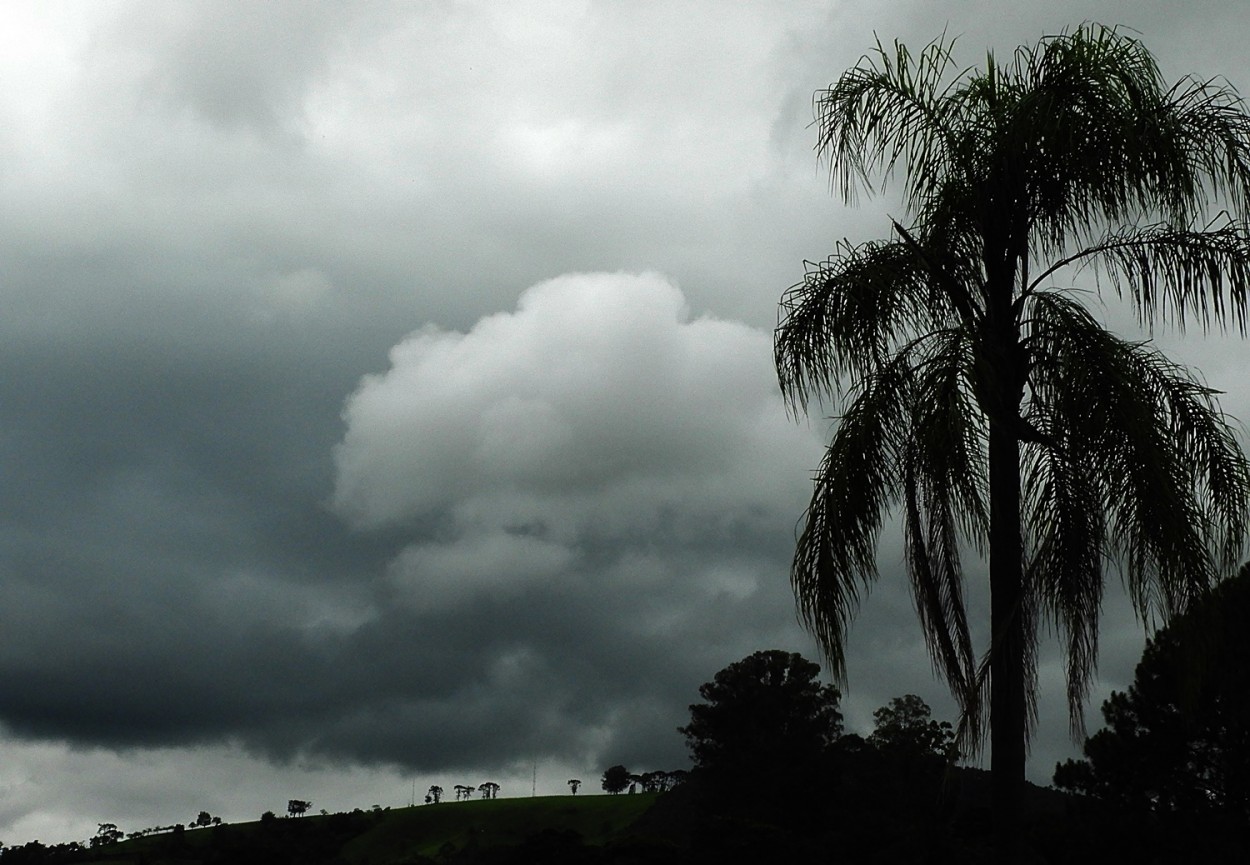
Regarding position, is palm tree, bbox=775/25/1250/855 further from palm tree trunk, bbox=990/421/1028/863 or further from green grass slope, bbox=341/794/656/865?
green grass slope, bbox=341/794/656/865

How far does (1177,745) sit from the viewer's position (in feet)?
92.2

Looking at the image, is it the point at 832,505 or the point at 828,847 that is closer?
the point at 832,505

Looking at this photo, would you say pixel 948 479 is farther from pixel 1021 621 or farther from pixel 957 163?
pixel 957 163

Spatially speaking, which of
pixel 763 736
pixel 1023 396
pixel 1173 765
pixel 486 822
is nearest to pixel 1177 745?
pixel 1173 765

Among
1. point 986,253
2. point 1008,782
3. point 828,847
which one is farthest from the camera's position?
point 828,847

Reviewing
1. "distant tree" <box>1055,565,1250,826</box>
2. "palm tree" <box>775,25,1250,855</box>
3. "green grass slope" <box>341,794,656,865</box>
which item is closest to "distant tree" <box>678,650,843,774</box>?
"distant tree" <box>1055,565,1250,826</box>

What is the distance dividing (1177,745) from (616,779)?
132m

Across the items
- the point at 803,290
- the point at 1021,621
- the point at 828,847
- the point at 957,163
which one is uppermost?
the point at 957,163

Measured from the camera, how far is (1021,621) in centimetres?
829

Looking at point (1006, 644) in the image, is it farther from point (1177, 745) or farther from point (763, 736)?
point (763, 736)

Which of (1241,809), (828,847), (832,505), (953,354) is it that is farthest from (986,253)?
(828,847)

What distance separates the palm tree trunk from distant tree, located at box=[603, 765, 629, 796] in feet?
495

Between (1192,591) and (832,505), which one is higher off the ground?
(832,505)

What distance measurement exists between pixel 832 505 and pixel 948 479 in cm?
73
